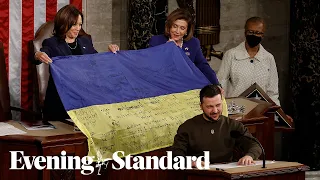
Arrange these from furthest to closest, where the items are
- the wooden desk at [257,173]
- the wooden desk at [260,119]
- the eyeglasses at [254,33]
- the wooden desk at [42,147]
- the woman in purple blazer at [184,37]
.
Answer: the eyeglasses at [254,33] → the wooden desk at [260,119] → the woman in purple blazer at [184,37] → the wooden desk at [42,147] → the wooden desk at [257,173]

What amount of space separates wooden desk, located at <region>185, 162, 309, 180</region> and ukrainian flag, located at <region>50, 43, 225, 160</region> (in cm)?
123

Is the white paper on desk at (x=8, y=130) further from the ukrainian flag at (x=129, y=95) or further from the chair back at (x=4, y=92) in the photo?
the chair back at (x=4, y=92)

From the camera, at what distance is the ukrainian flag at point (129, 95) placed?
8922mm

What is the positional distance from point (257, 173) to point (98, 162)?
1687 mm

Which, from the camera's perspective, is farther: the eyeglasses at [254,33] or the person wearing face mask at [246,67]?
the person wearing face mask at [246,67]

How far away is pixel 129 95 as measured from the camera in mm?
9406

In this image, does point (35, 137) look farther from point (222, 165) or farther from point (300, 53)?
point (300, 53)

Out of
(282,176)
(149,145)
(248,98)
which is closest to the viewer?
(282,176)

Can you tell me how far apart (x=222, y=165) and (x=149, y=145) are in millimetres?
1152

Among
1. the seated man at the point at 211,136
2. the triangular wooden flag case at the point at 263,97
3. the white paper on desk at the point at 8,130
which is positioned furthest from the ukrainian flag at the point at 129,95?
the triangular wooden flag case at the point at 263,97

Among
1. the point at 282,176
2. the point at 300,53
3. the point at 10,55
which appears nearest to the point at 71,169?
the point at 282,176

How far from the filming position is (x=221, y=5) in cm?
1260

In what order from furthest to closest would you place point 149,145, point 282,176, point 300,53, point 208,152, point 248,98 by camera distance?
1. point 300,53
2. point 248,98
3. point 149,145
4. point 208,152
5. point 282,176

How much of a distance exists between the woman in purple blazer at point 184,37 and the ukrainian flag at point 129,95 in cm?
12
